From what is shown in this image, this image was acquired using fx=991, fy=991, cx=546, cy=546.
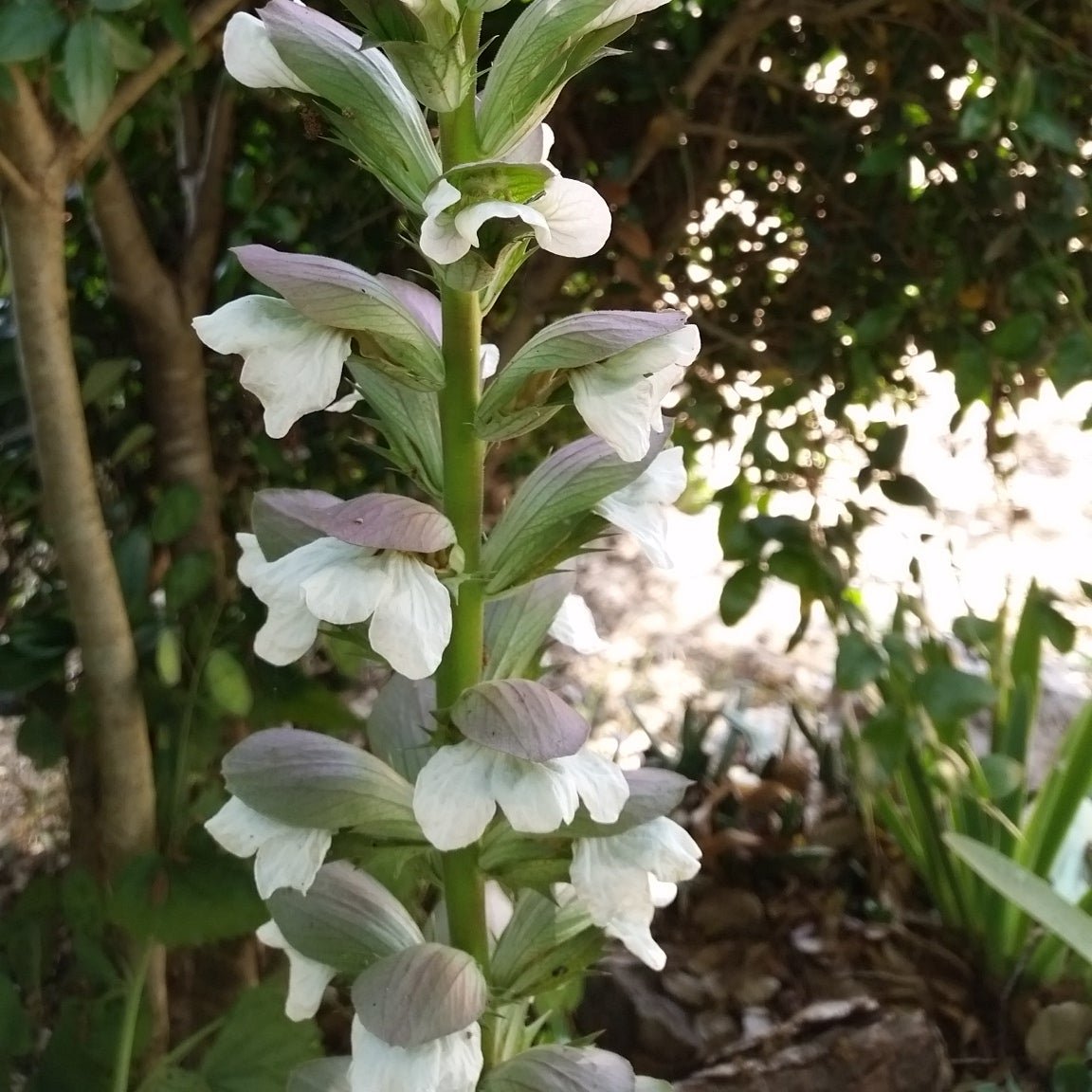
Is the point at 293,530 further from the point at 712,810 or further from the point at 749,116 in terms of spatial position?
the point at 712,810

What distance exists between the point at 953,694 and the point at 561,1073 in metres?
0.40

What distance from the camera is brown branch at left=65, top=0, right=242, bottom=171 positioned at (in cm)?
61

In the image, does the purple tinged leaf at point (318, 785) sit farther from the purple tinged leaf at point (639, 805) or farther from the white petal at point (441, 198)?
the white petal at point (441, 198)

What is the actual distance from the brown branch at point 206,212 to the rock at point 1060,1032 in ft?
3.40

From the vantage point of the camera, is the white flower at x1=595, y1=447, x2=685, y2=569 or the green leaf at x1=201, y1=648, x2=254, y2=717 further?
the green leaf at x1=201, y1=648, x2=254, y2=717

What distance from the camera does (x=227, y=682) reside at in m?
0.69

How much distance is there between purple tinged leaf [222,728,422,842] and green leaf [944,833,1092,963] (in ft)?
1.58

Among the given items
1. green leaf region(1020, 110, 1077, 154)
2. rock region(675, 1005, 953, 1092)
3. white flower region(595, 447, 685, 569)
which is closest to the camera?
white flower region(595, 447, 685, 569)

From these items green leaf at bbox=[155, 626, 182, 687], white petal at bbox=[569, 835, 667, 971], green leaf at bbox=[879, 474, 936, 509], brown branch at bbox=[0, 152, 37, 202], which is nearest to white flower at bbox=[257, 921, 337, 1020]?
white petal at bbox=[569, 835, 667, 971]

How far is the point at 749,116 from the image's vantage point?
3.17 feet

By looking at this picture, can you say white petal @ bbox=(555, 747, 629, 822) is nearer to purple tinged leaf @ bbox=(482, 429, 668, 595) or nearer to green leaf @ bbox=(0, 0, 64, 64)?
purple tinged leaf @ bbox=(482, 429, 668, 595)

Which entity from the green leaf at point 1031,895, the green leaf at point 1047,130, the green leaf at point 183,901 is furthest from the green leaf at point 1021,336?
the green leaf at point 183,901

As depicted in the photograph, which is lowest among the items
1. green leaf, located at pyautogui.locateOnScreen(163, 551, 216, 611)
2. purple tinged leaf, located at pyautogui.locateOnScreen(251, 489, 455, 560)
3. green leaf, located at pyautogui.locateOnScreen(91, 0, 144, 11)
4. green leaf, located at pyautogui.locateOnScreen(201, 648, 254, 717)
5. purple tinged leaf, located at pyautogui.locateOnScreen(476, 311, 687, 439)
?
green leaf, located at pyautogui.locateOnScreen(201, 648, 254, 717)

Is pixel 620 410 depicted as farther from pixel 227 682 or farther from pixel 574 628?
pixel 227 682
